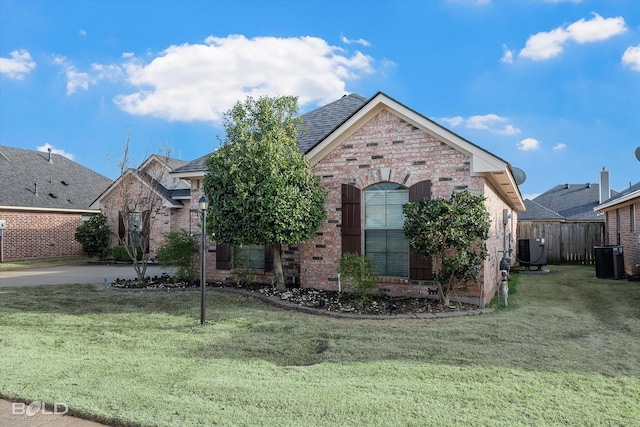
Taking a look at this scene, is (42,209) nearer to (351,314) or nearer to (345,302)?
(345,302)

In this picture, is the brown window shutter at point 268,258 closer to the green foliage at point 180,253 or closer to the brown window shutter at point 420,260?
the green foliage at point 180,253

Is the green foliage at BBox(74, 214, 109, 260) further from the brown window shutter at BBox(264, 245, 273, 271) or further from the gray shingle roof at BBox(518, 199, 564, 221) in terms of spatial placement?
the gray shingle roof at BBox(518, 199, 564, 221)

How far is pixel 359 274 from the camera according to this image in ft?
26.9

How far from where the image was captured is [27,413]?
3.49m

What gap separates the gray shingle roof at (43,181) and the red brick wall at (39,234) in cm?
66

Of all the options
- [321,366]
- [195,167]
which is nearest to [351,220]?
[321,366]

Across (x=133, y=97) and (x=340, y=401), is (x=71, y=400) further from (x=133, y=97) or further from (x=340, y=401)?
(x=133, y=97)

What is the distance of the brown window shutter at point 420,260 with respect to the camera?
8609 millimetres

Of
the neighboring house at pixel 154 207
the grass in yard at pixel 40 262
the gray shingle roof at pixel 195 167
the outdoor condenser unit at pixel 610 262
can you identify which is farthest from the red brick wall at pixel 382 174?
the grass in yard at pixel 40 262

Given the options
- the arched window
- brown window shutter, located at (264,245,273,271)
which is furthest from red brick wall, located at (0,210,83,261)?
the arched window

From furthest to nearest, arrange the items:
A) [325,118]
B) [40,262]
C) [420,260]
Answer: [40,262]
[325,118]
[420,260]

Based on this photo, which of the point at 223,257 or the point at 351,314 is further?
the point at 223,257
